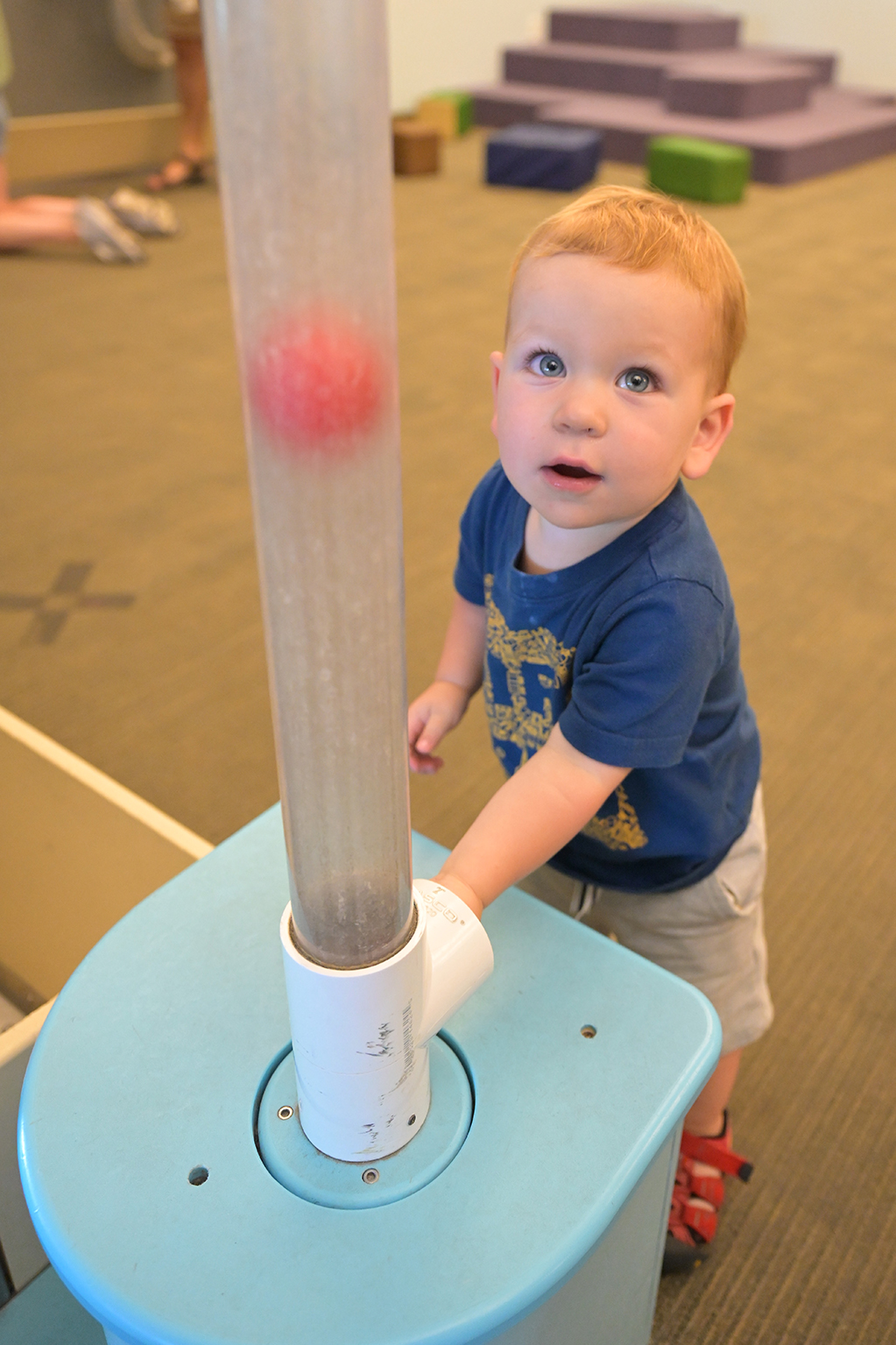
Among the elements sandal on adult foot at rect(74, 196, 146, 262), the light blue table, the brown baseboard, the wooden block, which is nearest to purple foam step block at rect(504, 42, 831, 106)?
the wooden block

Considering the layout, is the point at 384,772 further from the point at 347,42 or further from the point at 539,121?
the point at 539,121

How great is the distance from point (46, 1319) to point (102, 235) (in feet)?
9.76

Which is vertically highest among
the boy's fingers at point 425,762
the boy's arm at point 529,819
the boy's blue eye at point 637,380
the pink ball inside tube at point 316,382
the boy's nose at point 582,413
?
the pink ball inside tube at point 316,382

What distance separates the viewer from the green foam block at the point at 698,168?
3689mm

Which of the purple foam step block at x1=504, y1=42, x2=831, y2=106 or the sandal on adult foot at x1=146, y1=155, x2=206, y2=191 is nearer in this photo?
the sandal on adult foot at x1=146, y1=155, x2=206, y2=191

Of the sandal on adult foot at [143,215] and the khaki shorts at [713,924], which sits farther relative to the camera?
the sandal on adult foot at [143,215]

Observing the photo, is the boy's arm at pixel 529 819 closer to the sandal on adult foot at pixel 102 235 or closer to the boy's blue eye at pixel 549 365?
the boy's blue eye at pixel 549 365

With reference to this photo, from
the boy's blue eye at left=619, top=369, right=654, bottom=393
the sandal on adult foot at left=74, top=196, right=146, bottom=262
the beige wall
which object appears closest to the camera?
the boy's blue eye at left=619, top=369, right=654, bottom=393

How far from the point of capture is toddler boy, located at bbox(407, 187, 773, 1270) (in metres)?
0.56

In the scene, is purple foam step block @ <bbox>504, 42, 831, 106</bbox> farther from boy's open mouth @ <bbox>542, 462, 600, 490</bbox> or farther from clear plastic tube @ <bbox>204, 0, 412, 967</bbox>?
clear plastic tube @ <bbox>204, 0, 412, 967</bbox>

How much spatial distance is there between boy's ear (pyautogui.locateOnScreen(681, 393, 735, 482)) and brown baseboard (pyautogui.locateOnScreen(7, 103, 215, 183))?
386 centimetres

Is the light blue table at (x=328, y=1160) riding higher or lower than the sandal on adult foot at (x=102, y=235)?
higher

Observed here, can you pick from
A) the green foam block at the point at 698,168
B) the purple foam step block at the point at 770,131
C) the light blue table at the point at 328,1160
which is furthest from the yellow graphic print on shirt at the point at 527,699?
the purple foam step block at the point at 770,131

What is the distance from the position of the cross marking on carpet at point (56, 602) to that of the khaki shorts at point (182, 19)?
274cm
